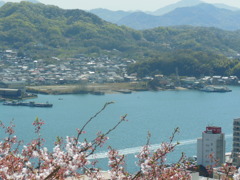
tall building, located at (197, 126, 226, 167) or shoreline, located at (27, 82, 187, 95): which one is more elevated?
tall building, located at (197, 126, 226, 167)

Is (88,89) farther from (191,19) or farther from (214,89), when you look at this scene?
(191,19)

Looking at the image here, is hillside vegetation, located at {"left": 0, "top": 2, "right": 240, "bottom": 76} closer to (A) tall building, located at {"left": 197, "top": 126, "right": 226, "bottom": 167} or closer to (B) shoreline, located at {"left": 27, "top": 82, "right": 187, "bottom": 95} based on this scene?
(B) shoreline, located at {"left": 27, "top": 82, "right": 187, "bottom": 95}

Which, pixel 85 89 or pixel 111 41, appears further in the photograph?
pixel 111 41

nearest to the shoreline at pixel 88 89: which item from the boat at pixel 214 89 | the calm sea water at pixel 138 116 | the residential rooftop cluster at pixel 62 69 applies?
Answer: the calm sea water at pixel 138 116

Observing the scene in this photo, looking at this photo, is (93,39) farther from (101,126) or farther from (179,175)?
(179,175)

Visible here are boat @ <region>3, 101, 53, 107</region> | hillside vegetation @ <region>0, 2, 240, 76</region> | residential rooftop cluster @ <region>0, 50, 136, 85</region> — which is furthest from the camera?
hillside vegetation @ <region>0, 2, 240, 76</region>

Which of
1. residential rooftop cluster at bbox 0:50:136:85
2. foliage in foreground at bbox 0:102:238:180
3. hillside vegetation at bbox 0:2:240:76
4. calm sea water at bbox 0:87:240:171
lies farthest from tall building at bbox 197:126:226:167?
hillside vegetation at bbox 0:2:240:76

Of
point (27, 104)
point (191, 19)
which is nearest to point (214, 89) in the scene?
point (27, 104)
